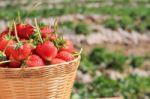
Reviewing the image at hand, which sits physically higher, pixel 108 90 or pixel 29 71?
pixel 29 71

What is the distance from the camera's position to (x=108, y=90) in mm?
5805

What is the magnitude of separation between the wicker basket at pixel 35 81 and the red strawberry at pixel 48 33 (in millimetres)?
167

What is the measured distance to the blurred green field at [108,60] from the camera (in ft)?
19.2

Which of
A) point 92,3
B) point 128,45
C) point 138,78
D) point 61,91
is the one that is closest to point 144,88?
point 138,78

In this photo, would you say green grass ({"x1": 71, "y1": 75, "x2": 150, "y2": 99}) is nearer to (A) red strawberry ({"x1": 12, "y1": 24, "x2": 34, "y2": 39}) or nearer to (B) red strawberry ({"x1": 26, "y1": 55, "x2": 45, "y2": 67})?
(A) red strawberry ({"x1": 12, "y1": 24, "x2": 34, "y2": 39})

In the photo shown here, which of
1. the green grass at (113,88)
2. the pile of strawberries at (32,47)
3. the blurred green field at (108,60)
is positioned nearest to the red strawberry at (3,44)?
the pile of strawberries at (32,47)

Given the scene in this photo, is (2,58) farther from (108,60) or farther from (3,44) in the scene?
(108,60)

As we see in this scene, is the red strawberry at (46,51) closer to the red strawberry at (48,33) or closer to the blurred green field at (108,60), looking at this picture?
the red strawberry at (48,33)

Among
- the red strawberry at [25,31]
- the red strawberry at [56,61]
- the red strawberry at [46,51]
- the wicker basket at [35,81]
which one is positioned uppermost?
the red strawberry at [25,31]

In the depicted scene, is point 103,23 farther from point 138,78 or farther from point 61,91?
point 61,91

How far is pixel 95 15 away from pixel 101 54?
7.06ft

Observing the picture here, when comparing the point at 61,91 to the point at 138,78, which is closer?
the point at 61,91

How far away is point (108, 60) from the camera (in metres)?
6.82

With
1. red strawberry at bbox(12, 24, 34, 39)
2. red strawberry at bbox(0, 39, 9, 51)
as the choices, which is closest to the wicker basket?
red strawberry at bbox(0, 39, 9, 51)
